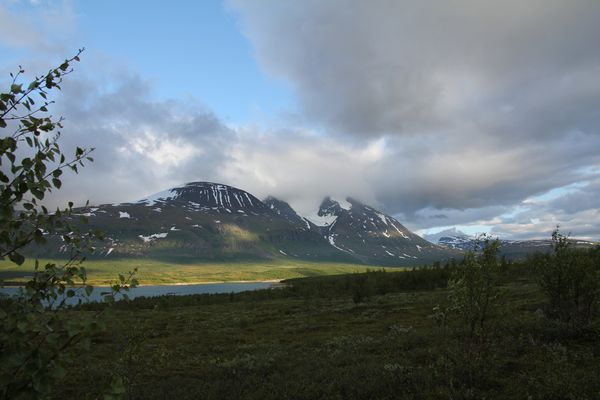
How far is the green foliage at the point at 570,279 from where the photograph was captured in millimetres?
20250

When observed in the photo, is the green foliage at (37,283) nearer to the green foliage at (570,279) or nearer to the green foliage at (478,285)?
the green foliage at (478,285)

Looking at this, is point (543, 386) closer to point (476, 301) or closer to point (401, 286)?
point (476, 301)

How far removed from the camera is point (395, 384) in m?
15.0

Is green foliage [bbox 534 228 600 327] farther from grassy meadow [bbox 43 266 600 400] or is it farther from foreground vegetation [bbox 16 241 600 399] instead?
grassy meadow [bbox 43 266 600 400]

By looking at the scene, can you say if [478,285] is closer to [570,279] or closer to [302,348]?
[570,279]

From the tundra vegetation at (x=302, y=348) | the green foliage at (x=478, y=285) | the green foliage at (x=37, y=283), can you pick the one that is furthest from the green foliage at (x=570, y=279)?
the green foliage at (x=37, y=283)

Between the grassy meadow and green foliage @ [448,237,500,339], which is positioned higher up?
green foliage @ [448,237,500,339]

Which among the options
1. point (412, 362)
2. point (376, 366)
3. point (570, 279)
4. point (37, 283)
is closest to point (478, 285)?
point (376, 366)

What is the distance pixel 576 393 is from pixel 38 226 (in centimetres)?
1479

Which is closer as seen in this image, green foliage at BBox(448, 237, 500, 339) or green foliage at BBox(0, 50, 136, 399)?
green foliage at BBox(0, 50, 136, 399)

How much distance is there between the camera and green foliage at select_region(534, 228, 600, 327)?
20.2 metres

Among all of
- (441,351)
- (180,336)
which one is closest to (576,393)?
(441,351)

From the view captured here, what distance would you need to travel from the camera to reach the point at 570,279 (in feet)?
67.8

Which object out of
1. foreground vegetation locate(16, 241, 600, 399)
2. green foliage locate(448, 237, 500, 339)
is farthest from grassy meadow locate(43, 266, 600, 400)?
green foliage locate(448, 237, 500, 339)
